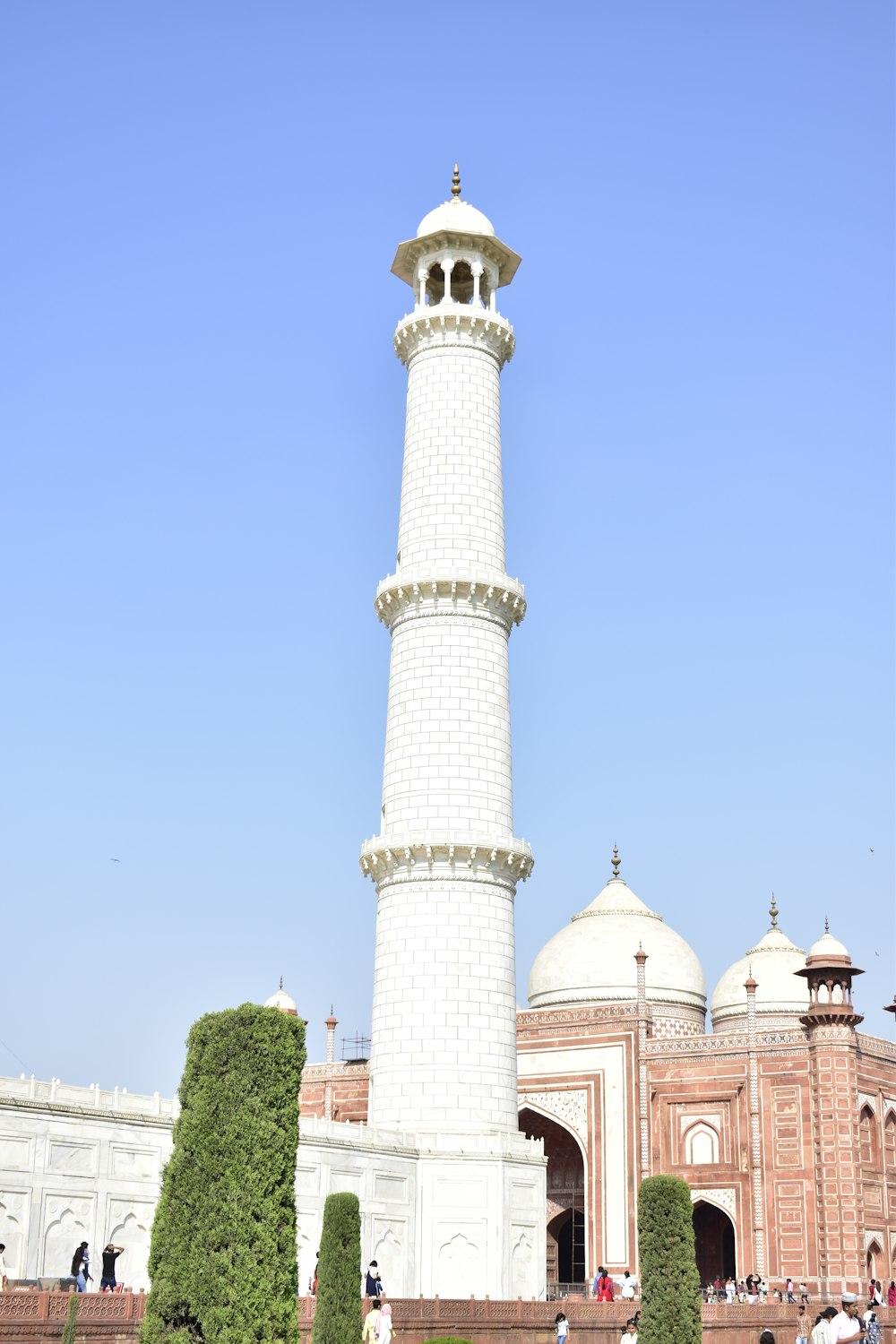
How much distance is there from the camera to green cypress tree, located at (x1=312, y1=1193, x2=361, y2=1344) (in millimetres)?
15812

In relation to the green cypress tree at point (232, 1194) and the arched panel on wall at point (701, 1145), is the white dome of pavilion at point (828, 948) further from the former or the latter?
the green cypress tree at point (232, 1194)

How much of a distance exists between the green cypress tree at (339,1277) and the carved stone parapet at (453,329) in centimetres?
1552

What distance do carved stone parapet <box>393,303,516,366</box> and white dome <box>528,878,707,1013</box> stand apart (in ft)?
58.8

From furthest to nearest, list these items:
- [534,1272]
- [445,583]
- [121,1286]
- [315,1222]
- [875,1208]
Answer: [875,1208] < [445,583] < [534,1272] < [315,1222] < [121,1286]

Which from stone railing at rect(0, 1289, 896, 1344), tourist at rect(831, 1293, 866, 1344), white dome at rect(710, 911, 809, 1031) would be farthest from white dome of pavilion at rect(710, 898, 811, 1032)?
tourist at rect(831, 1293, 866, 1344)

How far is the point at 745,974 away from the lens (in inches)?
1647

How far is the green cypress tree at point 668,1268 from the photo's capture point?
17344 millimetres

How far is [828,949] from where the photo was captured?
111 feet

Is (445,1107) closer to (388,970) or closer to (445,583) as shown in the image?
(388,970)

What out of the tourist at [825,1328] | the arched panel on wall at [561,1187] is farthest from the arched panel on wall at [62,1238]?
the arched panel on wall at [561,1187]

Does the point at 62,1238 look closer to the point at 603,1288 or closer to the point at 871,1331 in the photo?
the point at 871,1331

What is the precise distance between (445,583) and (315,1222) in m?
9.84

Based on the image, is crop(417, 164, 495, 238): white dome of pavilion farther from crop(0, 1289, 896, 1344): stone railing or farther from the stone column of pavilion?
crop(0, 1289, 896, 1344): stone railing

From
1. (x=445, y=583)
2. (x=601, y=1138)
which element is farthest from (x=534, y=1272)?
(x=601, y=1138)
